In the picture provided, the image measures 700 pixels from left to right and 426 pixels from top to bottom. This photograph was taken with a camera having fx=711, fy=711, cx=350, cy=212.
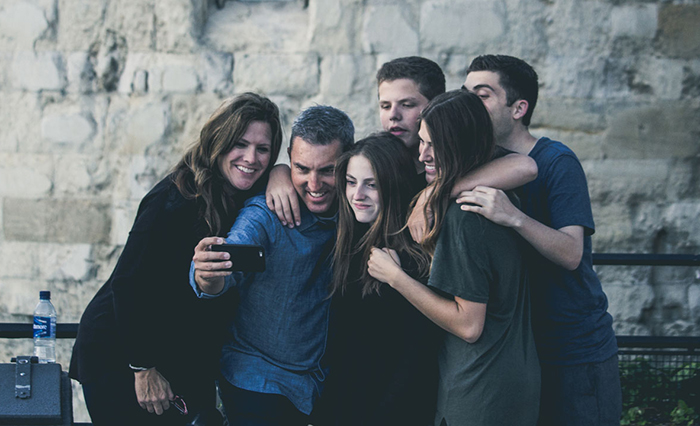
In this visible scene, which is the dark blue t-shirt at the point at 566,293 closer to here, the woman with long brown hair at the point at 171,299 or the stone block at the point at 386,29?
the woman with long brown hair at the point at 171,299

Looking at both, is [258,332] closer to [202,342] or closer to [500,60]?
[202,342]

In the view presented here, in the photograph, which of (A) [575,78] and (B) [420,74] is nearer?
(B) [420,74]

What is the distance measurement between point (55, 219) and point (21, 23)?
128cm

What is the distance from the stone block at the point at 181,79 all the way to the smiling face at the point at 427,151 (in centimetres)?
257

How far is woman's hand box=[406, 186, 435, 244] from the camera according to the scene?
7.63ft

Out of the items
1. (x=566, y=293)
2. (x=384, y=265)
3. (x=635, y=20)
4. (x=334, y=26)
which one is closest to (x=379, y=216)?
(x=384, y=265)

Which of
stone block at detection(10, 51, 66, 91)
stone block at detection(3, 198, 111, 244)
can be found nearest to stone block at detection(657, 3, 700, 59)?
stone block at detection(3, 198, 111, 244)

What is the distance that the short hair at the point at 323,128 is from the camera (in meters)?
2.61

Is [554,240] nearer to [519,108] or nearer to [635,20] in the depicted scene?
[519,108]

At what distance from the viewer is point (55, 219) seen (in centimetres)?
470

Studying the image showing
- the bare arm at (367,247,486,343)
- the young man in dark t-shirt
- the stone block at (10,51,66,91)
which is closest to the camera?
the bare arm at (367,247,486,343)

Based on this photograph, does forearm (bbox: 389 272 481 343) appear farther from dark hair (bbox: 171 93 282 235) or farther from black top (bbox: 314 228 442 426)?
dark hair (bbox: 171 93 282 235)

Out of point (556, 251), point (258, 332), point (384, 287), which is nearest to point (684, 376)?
point (556, 251)

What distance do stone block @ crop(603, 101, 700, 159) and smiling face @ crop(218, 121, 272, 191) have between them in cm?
280
